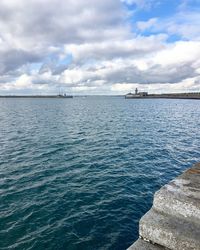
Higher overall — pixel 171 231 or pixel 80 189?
pixel 171 231

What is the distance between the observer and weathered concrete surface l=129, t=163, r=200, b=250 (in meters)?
4.69

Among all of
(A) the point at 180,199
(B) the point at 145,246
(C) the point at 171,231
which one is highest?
(A) the point at 180,199

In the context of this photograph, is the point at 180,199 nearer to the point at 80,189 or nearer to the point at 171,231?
the point at 171,231

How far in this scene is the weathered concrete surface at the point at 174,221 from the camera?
4688mm

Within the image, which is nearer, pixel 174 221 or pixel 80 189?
pixel 174 221

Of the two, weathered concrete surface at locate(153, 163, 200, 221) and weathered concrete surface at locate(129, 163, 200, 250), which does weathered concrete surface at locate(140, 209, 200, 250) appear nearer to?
weathered concrete surface at locate(129, 163, 200, 250)

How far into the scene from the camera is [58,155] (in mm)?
20312

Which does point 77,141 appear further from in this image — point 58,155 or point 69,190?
point 69,190

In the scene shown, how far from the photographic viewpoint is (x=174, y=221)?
16.9 feet

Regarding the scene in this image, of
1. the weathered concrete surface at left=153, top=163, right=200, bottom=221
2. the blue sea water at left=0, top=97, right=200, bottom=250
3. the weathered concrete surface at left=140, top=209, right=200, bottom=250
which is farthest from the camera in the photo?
the blue sea water at left=0, top=97, right=200, bottom=250

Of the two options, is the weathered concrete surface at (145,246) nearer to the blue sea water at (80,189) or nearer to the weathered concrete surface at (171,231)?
the weathered concrete surface at (171,231)

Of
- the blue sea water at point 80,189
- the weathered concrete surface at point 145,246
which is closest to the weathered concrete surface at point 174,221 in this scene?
the weathered concrete surface at point 145,246

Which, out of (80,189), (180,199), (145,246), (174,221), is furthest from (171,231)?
(80,189)

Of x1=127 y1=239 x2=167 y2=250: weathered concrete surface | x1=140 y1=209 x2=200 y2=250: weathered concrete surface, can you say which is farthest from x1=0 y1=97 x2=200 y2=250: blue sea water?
x1=140 y1=209 x2=200 y2=250: weathered concrete surface
